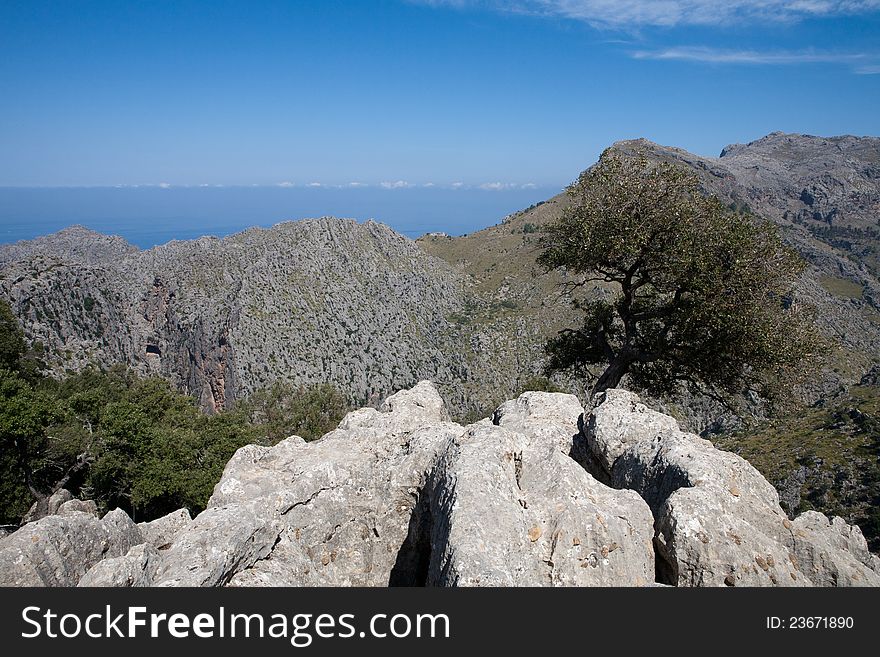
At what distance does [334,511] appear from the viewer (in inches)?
566

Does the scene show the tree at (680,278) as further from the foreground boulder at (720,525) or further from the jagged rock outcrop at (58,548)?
the jagged rock outcrop at (58,548)

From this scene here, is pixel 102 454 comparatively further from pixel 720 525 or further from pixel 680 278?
pixel 680 278

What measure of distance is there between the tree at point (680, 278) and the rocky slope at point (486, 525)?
939cm

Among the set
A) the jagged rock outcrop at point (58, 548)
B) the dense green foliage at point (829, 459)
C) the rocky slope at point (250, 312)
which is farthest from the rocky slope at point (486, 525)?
the rocky slope at point (250, 312)

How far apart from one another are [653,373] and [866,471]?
37203mm

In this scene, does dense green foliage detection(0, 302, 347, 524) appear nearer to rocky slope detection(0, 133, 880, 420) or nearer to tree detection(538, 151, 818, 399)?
tree detection(538, 151, 818, 399)

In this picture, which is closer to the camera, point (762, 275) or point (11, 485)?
point (762, 275)

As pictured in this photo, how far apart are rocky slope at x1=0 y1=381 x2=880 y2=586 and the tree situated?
9.39 meters

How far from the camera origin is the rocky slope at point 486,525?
34.6 ft

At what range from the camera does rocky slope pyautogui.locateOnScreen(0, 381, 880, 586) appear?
415 inches
